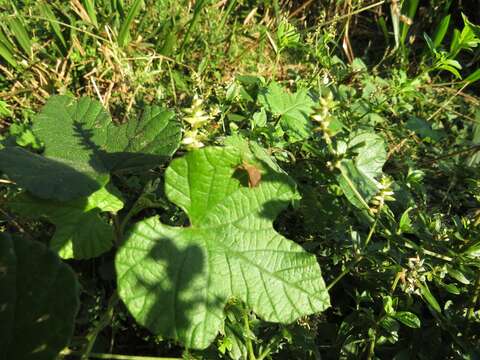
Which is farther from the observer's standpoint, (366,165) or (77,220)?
(366,165)

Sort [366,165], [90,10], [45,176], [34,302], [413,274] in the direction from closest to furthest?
[34,302]
[45,176]
[413,274]
[366,165]
[90,10]

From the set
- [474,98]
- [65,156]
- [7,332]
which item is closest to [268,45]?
[474,98]

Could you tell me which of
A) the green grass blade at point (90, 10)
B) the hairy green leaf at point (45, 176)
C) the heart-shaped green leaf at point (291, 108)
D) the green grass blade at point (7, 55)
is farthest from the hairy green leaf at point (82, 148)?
the green grass blade at point (90, 10)

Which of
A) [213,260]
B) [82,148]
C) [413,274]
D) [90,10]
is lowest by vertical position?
[413,274]

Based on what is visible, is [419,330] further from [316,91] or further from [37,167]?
[37,167]

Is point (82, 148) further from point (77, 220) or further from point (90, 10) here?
point (90, 10)

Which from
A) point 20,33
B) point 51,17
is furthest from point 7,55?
point 51,17
